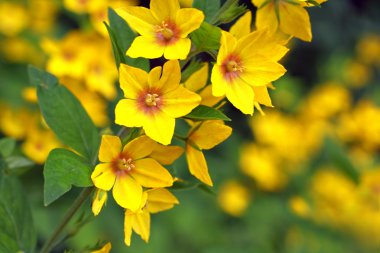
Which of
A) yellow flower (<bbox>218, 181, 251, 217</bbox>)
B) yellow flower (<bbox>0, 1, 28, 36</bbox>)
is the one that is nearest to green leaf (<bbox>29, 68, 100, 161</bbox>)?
yellow flower (<bbox>0, 1, 28, 36</bbox>)

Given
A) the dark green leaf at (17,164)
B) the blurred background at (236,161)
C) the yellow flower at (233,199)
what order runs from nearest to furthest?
the dark green leaf at (17,164)
the blurred background at (236,161)
the yellow flower at (233,199)

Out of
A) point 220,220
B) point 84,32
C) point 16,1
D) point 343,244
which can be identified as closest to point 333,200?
point 343,244

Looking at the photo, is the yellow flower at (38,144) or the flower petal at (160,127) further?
the yellow flower at (38,144)

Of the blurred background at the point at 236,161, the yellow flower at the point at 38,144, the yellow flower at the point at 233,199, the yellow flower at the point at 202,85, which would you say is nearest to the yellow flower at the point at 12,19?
the blurred background at the point at 236,161

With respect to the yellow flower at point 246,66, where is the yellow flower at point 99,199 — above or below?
below

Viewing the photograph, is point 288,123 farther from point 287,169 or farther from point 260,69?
point 260,69

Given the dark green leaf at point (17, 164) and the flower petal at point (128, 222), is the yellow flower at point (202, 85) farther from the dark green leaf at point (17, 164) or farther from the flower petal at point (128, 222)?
the dark green leaf at point (17, 164)

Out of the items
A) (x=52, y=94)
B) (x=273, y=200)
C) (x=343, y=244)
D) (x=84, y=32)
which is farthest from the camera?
(x=273, y=200)

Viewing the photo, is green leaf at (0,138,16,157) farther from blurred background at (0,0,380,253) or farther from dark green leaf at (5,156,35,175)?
blurred background at (0,0,380,253)
